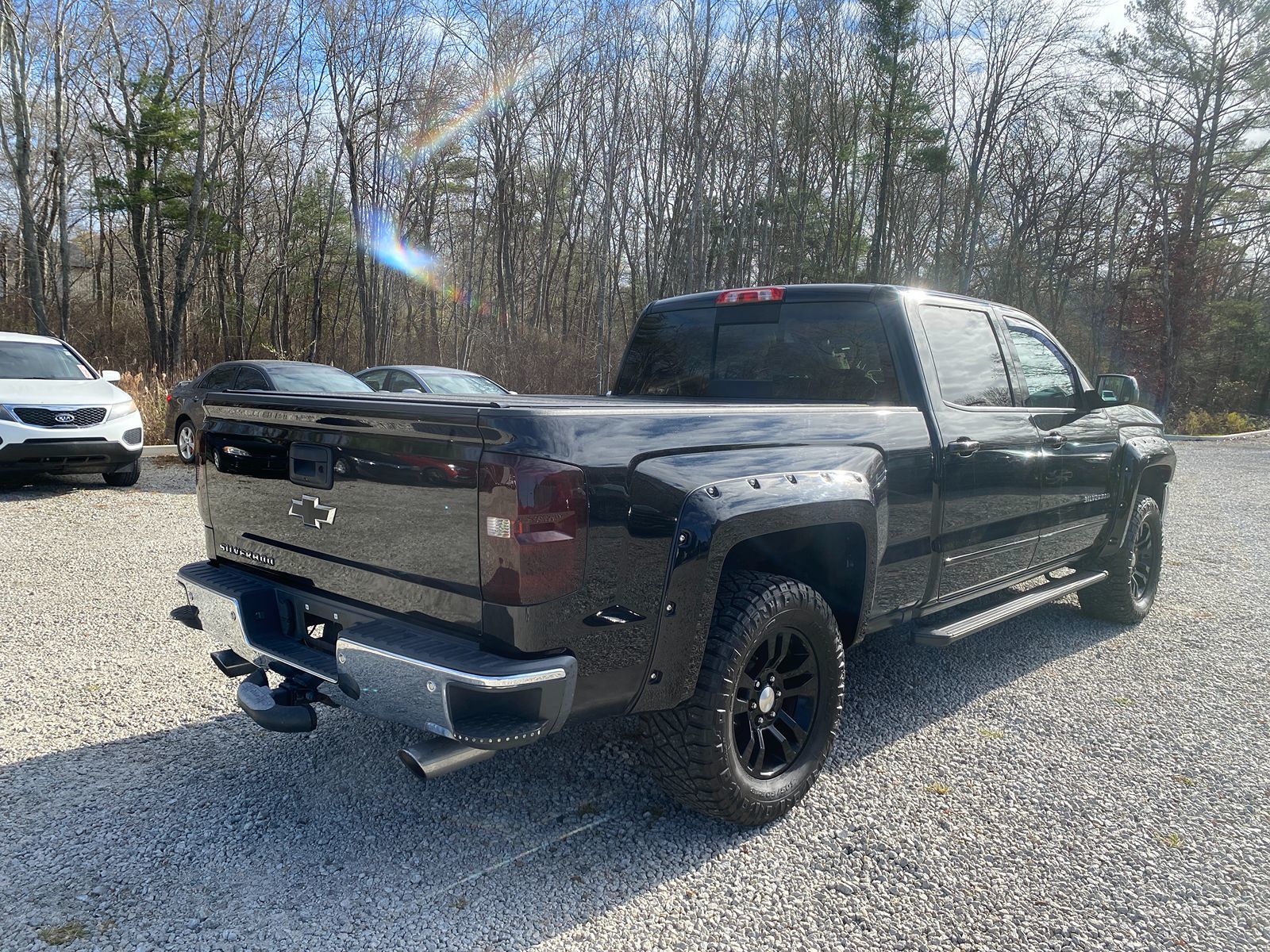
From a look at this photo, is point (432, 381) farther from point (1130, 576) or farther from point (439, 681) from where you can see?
point (439, 681)

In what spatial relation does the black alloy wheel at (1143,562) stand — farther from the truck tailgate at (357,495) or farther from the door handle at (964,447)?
the truck tailgate at (357,495)

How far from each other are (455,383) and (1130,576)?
892 centimetres

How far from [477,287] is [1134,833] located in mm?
29363

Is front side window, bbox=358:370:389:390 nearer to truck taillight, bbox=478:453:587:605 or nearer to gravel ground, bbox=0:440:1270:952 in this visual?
gravel ground, bbox=0:440:1270:952

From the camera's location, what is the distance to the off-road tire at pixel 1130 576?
523 cm

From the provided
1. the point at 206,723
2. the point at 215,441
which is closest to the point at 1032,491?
the point at 215,441

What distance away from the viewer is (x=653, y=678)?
249cm

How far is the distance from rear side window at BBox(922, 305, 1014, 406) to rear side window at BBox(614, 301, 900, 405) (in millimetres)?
306

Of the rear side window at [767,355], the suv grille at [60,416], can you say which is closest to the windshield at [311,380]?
the suv grille at [60,416]

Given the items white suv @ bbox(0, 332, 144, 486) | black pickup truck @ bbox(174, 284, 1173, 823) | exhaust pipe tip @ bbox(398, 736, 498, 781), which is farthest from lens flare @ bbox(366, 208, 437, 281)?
exhaust pipe tip @ bbox(398, 736, 498, 781)

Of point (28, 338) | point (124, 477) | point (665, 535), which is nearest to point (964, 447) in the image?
point (665, 535)

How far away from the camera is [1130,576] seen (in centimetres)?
533

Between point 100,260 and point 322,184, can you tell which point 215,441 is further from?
point 100,260

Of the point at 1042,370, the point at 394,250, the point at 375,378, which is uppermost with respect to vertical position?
the point at 394,250
